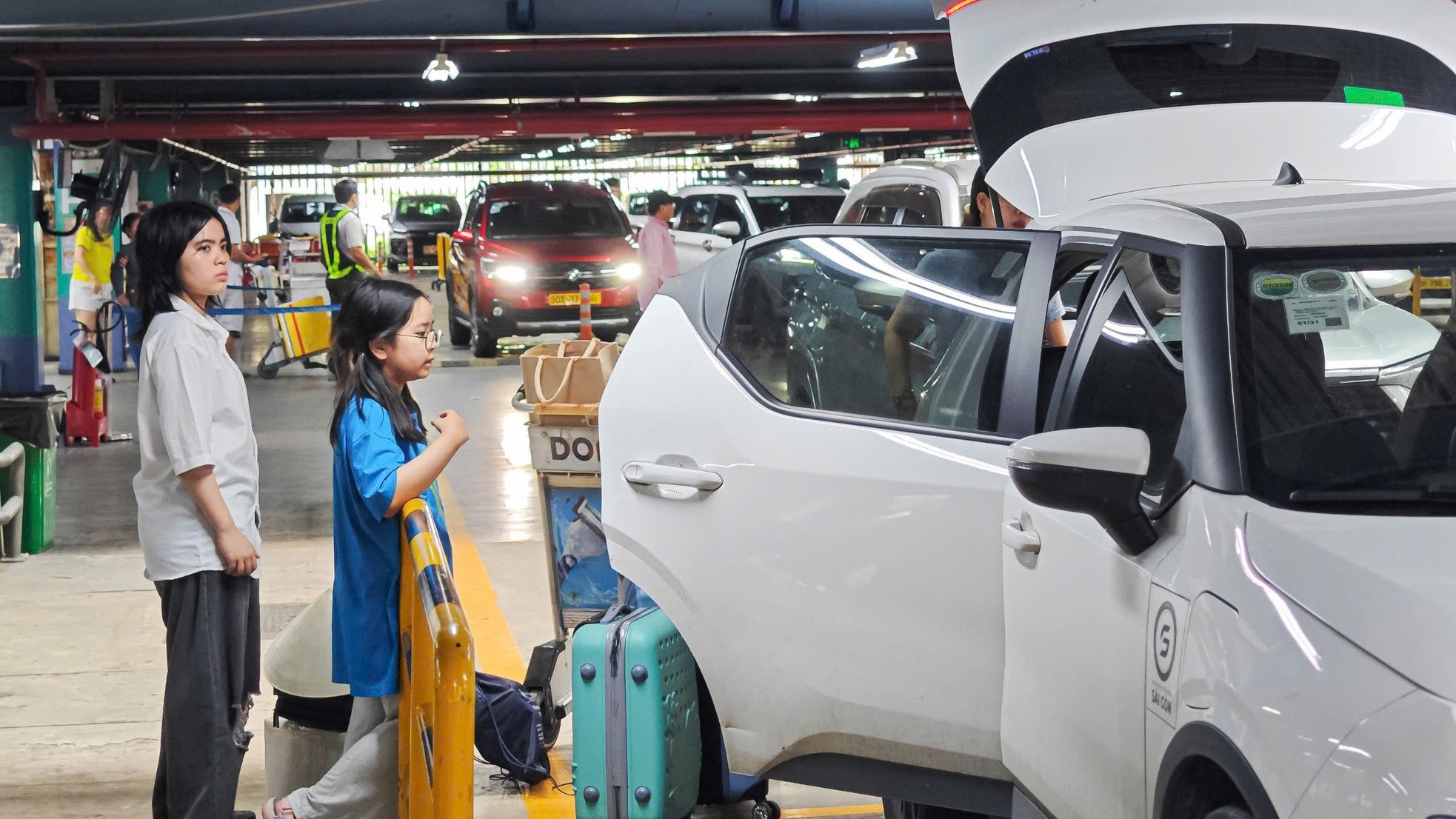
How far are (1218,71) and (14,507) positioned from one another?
21.9 feet

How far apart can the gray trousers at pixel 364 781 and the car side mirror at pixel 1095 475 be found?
1.98m

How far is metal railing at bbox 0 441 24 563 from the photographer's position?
8273mm

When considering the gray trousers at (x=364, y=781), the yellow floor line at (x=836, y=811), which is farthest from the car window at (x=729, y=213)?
the gray trousers at (x=364, y=781)

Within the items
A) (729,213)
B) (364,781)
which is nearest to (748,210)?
(729,213)

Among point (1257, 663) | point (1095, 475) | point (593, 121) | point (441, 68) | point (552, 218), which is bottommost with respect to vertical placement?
point (1257, 663)

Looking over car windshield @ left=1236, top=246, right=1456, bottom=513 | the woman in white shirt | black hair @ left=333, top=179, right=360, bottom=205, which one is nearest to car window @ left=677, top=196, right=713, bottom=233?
black hair @ left=333, top=179, right=360, bottom=205

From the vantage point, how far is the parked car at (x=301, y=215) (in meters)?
40.0

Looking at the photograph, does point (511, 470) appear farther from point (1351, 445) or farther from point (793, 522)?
point (1351, 445)

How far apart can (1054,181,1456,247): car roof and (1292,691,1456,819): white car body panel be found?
1160mm

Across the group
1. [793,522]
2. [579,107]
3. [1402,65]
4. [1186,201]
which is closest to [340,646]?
[793,522]

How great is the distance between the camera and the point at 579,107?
2117 centimetres

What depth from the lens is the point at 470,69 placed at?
17141 mm

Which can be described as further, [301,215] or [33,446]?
[301,215]

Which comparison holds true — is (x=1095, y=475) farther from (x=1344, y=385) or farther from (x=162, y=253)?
(x=162, y=253)
